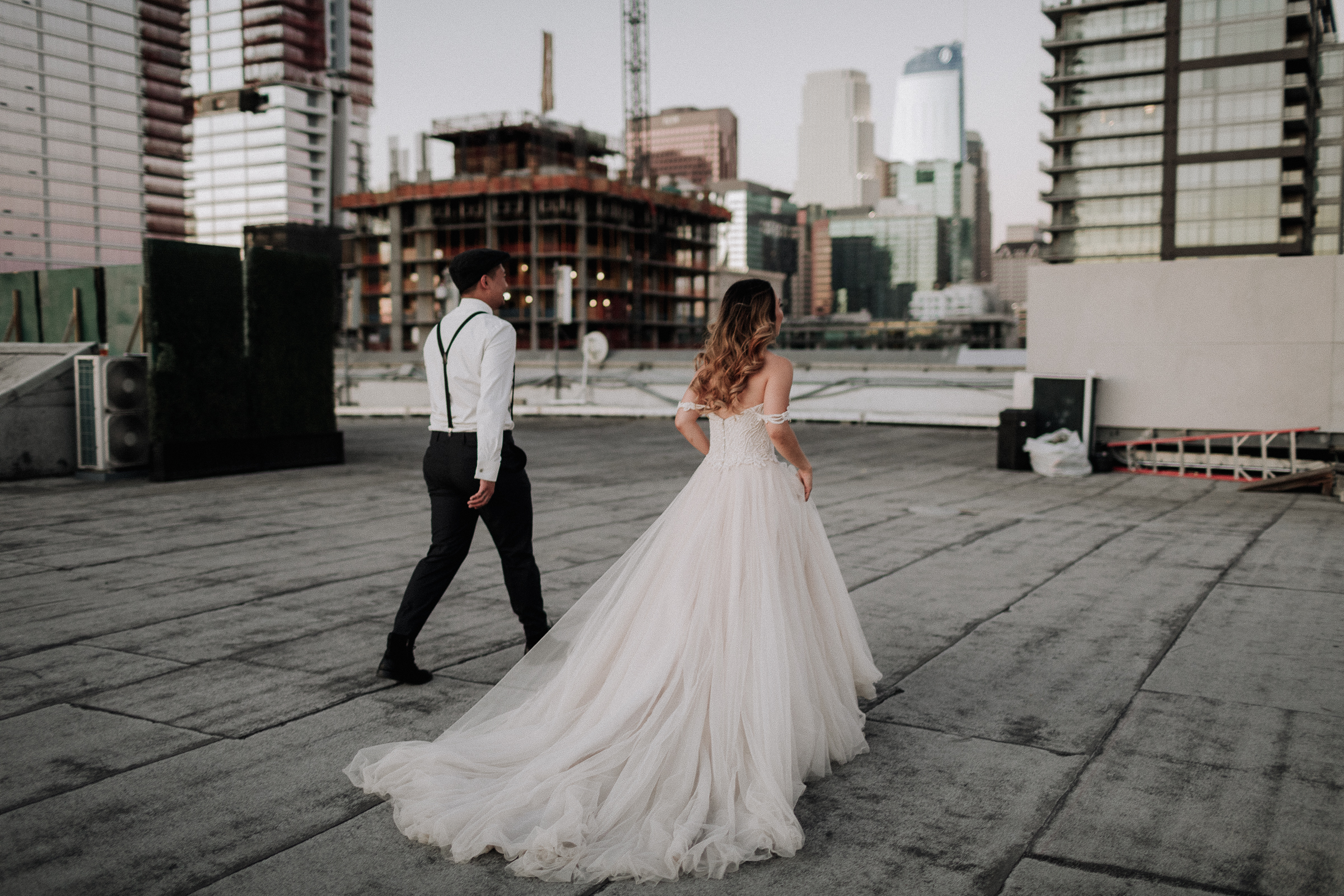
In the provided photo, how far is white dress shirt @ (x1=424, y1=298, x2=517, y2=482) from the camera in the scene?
4227 millimetres

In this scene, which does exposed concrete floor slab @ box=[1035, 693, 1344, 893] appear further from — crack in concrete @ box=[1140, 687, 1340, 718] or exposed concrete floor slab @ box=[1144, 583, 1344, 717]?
exposed concrete floor slab @ box=[1144, 583, 1344, 717]

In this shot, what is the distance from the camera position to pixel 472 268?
14.3 ft

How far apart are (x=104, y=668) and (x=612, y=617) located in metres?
2.62

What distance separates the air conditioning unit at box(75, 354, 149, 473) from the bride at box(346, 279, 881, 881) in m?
9.79

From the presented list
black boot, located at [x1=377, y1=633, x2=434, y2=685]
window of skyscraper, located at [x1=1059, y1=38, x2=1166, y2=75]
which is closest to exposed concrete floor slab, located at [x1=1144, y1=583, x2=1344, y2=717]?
black boot, located at [x1=377, y1=633, x2=434, y2=685]

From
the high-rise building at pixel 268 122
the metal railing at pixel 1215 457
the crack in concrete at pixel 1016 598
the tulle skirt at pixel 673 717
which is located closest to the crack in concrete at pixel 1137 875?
the tulle skirt at pixel 673 717

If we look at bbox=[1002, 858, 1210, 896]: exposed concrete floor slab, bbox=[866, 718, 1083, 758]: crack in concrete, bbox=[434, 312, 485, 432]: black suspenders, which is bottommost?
bbox=[866, 718, 1083, 758]: crack in concrete

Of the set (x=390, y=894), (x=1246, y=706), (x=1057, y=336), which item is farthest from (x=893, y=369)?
(x=390, y=894)

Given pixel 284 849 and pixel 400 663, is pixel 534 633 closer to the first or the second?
pixel 400 663

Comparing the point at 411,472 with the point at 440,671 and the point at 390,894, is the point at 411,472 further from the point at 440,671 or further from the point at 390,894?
the point at 390,894

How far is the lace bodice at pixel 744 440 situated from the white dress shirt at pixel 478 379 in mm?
941

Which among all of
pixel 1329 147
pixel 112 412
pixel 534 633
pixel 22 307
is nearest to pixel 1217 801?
pixel 534 633

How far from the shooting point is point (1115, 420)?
13.4m

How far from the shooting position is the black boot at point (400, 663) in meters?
4.36
